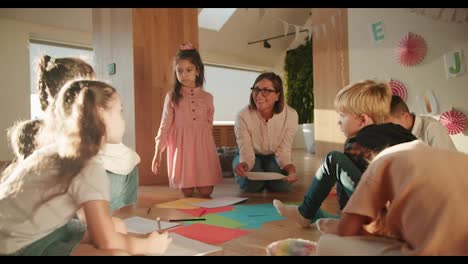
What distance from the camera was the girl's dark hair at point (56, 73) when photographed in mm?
524

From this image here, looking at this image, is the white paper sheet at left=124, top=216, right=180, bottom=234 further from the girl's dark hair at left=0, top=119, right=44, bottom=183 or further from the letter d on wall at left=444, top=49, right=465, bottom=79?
the letter d on wall at left=444, top=49, right=465, bottom=79

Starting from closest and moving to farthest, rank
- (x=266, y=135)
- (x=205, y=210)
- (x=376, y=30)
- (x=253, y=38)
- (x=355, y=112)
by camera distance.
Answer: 1. (x=355, y=112)
2. (x=376, y=30)
3. (x=205, y=210)
4. (x=266, y=135)
5. (x=253, y=38)

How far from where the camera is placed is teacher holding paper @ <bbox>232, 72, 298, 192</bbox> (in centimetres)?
134

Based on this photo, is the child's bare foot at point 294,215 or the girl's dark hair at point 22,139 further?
the child's bare foot at point 294,215

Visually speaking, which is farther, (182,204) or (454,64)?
(454,64)

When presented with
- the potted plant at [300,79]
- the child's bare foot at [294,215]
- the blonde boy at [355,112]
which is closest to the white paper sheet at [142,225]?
the child's bare foot at [294,215]

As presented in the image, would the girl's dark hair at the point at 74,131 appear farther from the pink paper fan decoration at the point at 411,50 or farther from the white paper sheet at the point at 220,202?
the pink paper fan decoration at the point at 411,50

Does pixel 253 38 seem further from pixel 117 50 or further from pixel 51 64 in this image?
pixel 51 64

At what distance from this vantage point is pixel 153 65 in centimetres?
109

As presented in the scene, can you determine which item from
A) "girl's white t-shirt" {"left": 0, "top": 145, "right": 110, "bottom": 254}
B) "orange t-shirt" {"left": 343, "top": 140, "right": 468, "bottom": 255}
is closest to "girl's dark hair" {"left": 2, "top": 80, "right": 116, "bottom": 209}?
"girl's white t-shirt" {"left": 0, "top": 145, "right": 110, "bottom": 254}

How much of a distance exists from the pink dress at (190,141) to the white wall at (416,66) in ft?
1.82

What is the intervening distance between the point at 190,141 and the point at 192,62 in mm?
291

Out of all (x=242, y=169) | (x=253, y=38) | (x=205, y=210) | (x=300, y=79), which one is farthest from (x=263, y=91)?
→ (x=300, y=79)

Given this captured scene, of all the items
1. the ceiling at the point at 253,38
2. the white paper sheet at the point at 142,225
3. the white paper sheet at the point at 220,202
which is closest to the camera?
the white paper sheet at the point at 142,225
